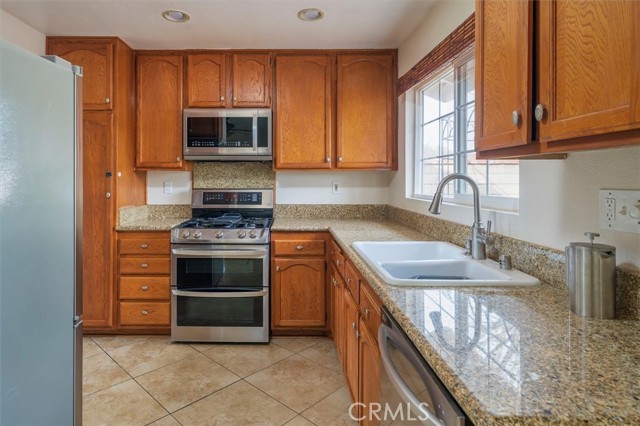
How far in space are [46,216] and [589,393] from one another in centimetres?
136

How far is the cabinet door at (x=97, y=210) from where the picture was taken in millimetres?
2629

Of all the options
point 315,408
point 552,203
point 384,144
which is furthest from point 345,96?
point 315,408

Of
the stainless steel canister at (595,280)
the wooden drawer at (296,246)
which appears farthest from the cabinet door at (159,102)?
the stainless steel canister at (595,280)

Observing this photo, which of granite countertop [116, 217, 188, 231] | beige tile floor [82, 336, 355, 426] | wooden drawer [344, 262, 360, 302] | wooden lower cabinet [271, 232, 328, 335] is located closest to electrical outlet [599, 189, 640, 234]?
wooden drawer [344, 262, 360, 302]

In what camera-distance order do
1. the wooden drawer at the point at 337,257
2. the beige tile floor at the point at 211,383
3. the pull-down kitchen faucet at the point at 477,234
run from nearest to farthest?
the pull-down kitchen faucet at the point at 477,234, the beige tile floor at the point at 211,383, the wooden drawer at the point at 337,257

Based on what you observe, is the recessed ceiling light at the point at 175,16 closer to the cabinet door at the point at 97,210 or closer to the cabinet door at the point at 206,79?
the cabinet door at the point at 206,79

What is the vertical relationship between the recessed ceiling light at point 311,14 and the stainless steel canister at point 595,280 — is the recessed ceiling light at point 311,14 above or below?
above

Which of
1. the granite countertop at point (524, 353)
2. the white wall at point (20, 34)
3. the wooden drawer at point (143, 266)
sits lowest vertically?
the wooden drawer at point (143, 266)

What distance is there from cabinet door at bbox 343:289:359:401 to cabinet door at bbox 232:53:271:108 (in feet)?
5.76

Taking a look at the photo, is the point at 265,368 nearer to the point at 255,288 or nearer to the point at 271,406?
the point at 271,406

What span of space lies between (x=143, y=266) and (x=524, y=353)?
8.62 feet

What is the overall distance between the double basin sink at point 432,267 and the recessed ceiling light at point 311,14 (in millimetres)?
1517

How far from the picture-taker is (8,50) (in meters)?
0.90

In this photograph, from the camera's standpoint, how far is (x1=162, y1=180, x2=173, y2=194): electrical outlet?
10.4 ft
